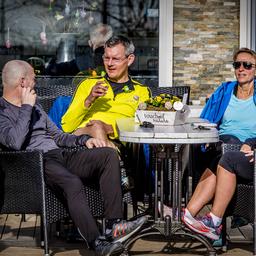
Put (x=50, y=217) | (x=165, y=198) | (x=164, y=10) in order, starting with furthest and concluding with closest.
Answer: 1. (x=164, y=10)
2. (x=165, y=198)
3. (x=50, y=217)

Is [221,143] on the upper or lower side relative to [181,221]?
upper

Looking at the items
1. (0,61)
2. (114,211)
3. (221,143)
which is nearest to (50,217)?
(114,211)

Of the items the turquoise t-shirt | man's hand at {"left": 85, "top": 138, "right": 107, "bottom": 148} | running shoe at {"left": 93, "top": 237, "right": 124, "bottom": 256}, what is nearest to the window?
the turquoise t-shirt

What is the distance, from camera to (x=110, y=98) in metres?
5.62

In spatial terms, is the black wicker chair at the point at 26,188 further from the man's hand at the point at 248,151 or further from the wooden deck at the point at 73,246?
the man's hand at the point at 248,151

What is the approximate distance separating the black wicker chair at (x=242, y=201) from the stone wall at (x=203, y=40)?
2610mm

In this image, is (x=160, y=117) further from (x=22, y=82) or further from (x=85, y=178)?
(x=22, y=82)

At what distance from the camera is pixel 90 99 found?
17.5ft

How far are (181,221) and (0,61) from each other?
3208 mm

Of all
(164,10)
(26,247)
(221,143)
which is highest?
(164,10)

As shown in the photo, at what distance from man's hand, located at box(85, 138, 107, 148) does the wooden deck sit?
2.10 ft

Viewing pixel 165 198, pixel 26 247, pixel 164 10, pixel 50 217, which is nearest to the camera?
pixel 50 217

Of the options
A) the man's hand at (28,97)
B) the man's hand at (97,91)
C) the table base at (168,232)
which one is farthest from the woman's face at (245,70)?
the man's hand at (28,97)

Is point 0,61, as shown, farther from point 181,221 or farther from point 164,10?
point 181,221
